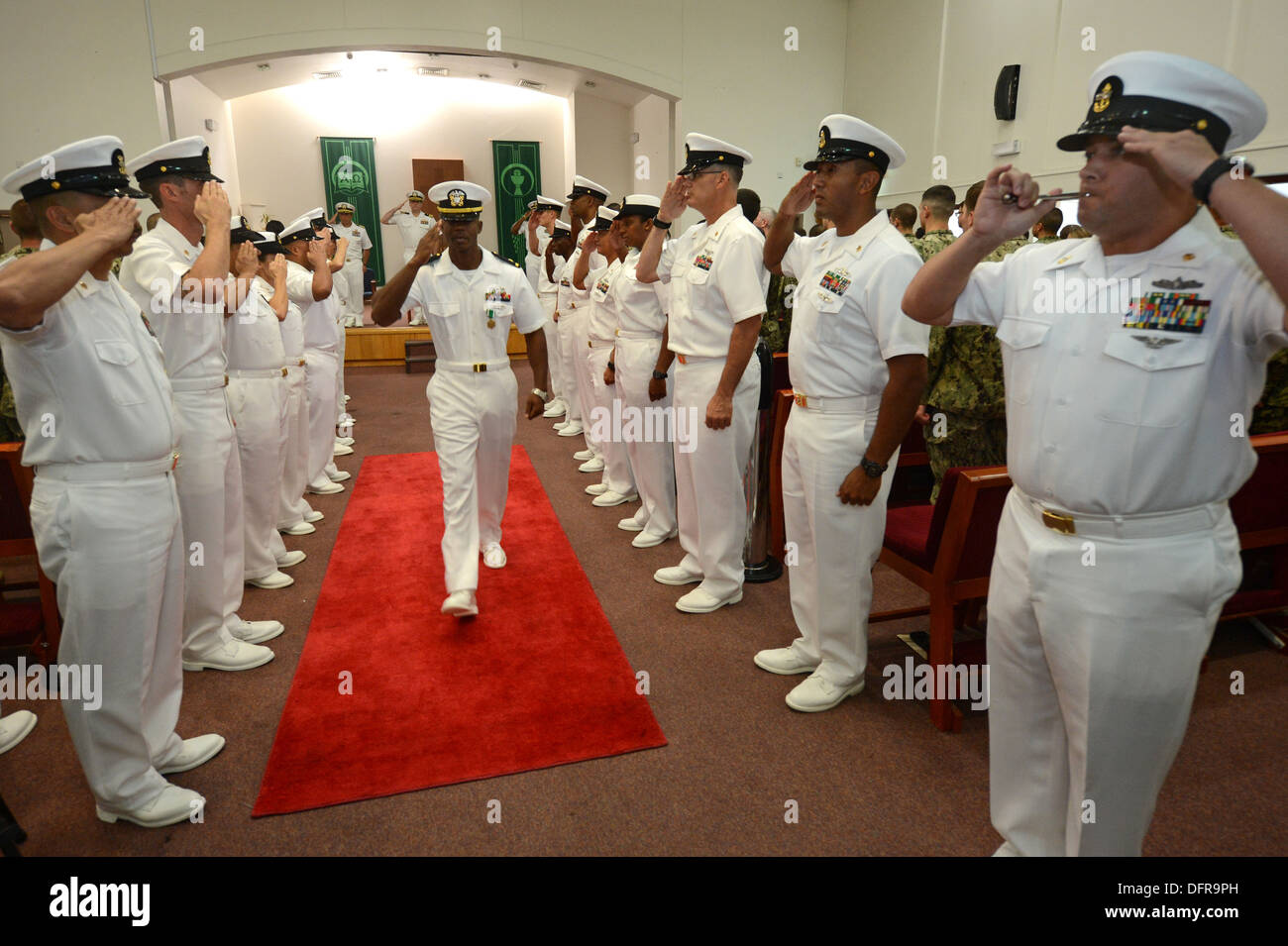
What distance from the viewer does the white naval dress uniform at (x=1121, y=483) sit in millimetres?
1299

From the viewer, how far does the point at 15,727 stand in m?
2.51

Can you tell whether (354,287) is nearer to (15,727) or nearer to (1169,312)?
(15,727)

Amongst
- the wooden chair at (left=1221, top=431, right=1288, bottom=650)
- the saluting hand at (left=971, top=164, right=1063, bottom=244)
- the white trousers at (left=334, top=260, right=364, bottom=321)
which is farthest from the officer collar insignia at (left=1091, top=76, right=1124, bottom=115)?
the white trousers at (left=334, top=260, right=364, bottom=321)

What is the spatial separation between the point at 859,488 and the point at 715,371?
110cm

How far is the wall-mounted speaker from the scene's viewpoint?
25.2ft

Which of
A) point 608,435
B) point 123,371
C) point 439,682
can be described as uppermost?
point 123,371

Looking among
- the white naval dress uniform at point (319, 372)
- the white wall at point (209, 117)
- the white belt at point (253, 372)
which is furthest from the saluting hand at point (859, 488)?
the white wall at point (209, 117)

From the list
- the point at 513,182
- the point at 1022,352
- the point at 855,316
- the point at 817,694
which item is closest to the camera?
the point at 1022,352

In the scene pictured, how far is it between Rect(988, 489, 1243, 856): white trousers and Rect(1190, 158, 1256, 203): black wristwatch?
568mm

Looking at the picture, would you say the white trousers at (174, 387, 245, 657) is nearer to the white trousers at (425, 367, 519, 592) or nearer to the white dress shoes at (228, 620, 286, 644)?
the white dress shoes at (228, 620, 286, 644)

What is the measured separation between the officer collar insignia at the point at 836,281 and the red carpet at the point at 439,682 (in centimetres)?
157

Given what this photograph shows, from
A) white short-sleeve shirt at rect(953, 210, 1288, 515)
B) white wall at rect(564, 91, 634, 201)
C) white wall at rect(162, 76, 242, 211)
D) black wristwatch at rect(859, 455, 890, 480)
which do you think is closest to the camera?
white short-sleeve shirt at rect(953, 210, 1288, 515)

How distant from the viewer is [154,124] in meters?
8.85

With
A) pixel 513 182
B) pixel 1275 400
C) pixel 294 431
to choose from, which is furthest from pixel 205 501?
pixel 513 182
